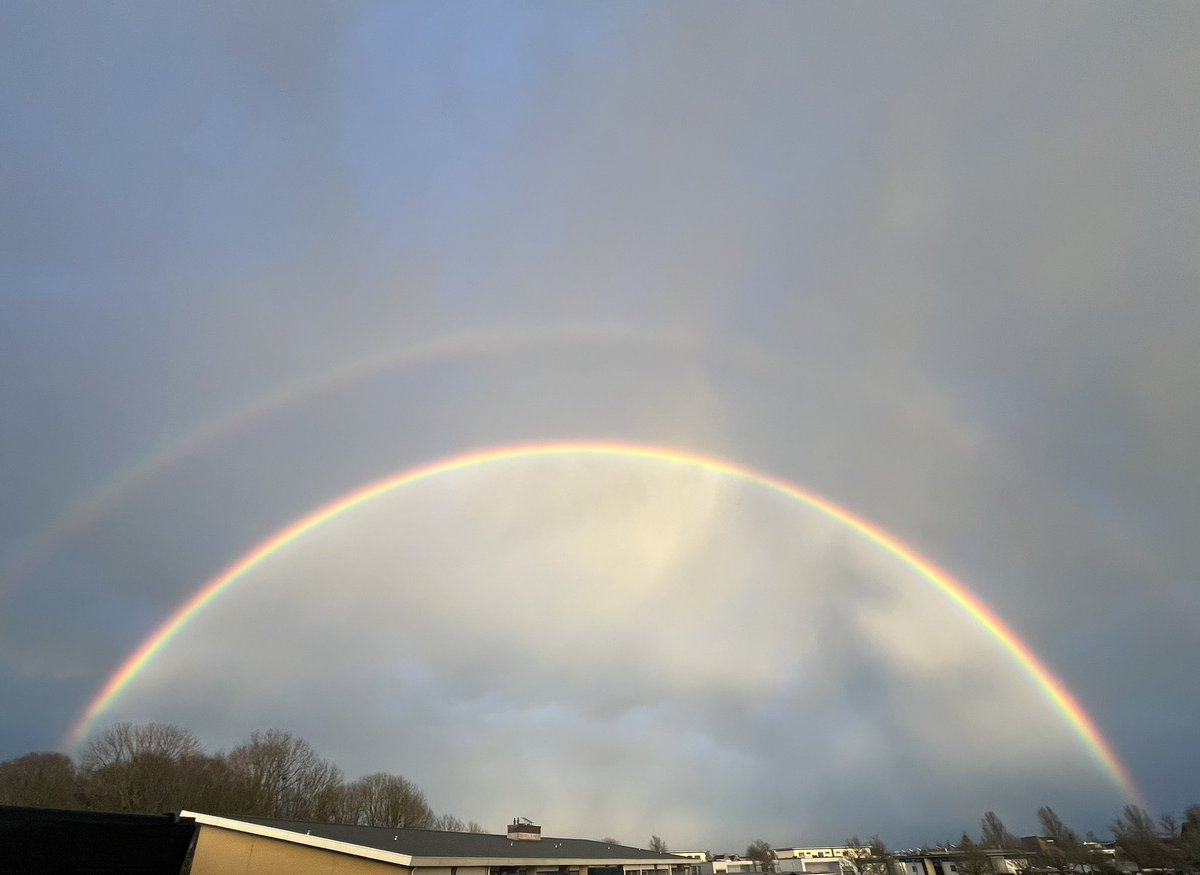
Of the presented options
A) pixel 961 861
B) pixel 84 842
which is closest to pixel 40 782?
pixel 84 842

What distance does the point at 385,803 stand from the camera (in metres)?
66.9

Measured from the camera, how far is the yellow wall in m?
24.3

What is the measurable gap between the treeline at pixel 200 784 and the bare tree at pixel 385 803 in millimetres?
95

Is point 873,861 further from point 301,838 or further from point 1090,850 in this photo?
point 301,838

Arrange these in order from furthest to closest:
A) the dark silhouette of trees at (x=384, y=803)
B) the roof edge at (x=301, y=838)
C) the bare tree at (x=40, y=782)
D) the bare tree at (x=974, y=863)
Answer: the bare tree at (x=974, y=863) → the dark silhouette of trees at (x=384, y=803) → the bare tree at (x=40, y=782) → the roof edge at (x=301, y=838)

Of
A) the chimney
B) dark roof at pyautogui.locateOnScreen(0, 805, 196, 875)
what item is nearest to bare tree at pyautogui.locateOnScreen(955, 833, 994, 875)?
the chimney

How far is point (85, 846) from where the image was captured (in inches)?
715

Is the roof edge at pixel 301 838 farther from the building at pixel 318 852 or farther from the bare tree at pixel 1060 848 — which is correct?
the bare tree at pixel 1060 848

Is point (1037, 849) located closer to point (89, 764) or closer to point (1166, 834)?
point (1166, 834)

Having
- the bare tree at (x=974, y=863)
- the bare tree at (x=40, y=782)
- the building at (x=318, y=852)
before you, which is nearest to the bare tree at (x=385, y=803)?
the bare tree at (x=40, y=782)

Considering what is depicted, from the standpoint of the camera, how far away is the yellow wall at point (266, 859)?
2428cm

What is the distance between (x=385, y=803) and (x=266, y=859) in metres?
47.1

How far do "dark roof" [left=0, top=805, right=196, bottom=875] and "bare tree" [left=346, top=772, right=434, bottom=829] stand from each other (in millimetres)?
48782

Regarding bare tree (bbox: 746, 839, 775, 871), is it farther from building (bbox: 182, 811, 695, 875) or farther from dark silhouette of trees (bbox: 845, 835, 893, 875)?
building (bbox: 182, 811, 695, 875)
